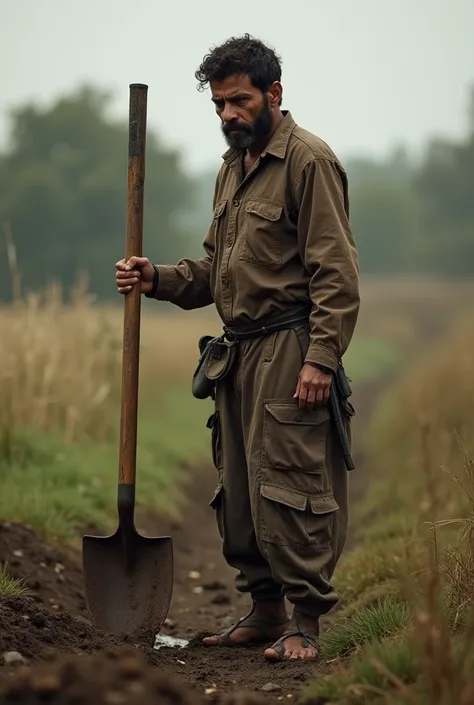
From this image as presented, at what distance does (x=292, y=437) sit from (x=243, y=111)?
49.8 inches

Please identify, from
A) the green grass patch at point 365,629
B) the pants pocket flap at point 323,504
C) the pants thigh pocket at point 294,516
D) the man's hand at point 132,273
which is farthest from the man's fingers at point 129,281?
the green grass patch at point 365,629

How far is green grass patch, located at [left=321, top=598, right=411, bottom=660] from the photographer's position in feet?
13.8

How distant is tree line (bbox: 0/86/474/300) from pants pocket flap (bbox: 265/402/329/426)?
29745 millimetres

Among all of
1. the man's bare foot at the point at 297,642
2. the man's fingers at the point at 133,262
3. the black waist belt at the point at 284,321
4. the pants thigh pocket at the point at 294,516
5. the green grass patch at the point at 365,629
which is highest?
A: the man's fingers at the point at 133,262

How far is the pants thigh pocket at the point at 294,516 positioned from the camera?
14.8 feet

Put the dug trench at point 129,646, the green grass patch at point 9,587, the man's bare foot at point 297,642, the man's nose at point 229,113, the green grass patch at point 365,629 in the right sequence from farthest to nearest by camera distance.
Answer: the green grass patch at point 9,587, the man's nose at point 229,113, the man's bare foot at point 297,642, the green grass patch at point 365,629, the dug trench at point 129,646

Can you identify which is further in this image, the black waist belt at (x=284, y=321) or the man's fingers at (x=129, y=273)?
the man's fingers at (x=129, y=273)

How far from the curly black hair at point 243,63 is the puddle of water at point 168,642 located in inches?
88.8

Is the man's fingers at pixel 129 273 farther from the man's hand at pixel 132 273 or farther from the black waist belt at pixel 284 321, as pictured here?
the black waist belt at pixel 284 321

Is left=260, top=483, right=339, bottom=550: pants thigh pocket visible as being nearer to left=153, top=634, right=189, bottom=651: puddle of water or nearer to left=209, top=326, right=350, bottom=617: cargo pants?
left=209, top=326, right=350, bottom=617: cargo pants

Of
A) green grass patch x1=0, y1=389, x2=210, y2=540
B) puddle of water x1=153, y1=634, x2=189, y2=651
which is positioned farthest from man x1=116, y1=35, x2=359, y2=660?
green grass patch x1=0, y1=389, x2=210, y2=540

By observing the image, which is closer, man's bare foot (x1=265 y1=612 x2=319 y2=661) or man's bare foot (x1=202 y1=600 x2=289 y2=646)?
man's bare foot (x1=265 y1=612 x2=319 y2=661)

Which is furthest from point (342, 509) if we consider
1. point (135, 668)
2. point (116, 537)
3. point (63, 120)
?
point (63, 120)

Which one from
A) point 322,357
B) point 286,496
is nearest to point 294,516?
point 286,496
